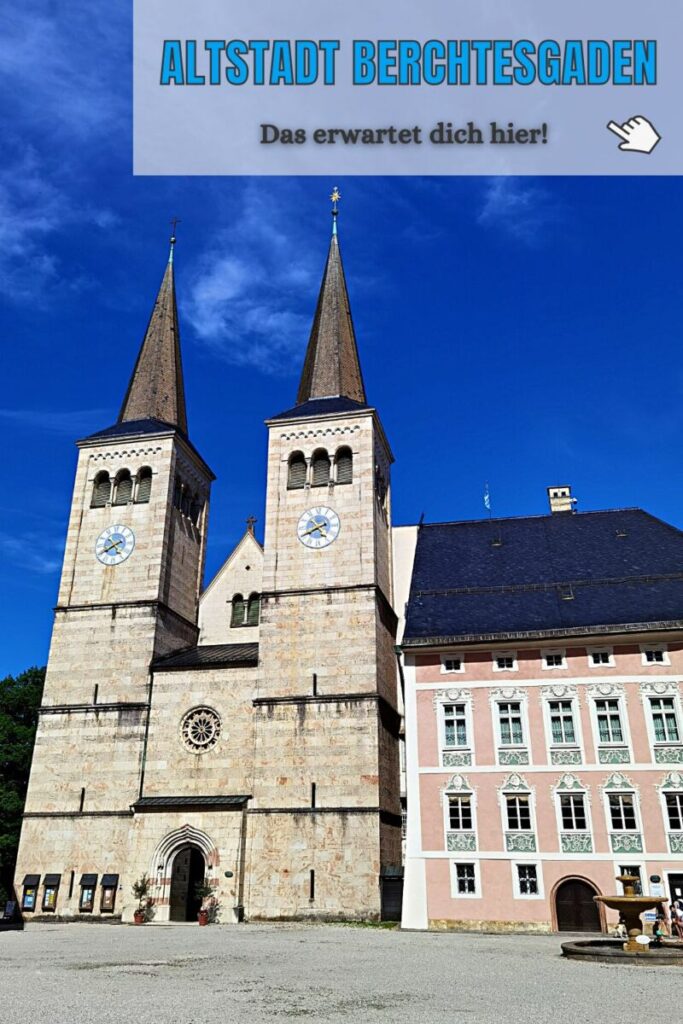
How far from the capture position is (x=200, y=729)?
32.7 m

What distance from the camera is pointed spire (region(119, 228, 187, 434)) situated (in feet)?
136

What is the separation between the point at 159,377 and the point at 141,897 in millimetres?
24647

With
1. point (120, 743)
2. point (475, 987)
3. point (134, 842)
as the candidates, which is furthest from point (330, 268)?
point (475, 987)

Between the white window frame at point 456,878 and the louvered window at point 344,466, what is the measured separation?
16.5m

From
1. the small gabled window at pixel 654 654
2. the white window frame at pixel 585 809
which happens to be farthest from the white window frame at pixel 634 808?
the small gabled window at pixel 654 654

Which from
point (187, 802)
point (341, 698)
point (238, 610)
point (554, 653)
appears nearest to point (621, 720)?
point (554, 653)

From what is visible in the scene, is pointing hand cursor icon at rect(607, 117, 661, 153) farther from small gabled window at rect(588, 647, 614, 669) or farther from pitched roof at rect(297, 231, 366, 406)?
pitched roof at rect(297, 231, 366, 406)

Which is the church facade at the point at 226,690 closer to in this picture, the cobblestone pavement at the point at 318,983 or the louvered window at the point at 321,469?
the louvered window at the point at 321,469

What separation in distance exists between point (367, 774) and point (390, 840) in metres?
2.89

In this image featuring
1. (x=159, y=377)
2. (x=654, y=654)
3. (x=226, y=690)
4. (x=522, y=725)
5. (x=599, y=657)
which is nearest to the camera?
(x=522, y=725)

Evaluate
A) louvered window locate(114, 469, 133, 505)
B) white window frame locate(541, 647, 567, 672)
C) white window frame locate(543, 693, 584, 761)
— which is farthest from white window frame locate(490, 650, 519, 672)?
louvered window locate(114, 469, 133, 505)

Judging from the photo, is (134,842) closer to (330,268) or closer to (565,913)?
(565,913)

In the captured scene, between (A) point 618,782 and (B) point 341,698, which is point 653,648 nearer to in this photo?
(A) point 618,782

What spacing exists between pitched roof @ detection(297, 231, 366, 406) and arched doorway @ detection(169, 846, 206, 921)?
21.0 metres
